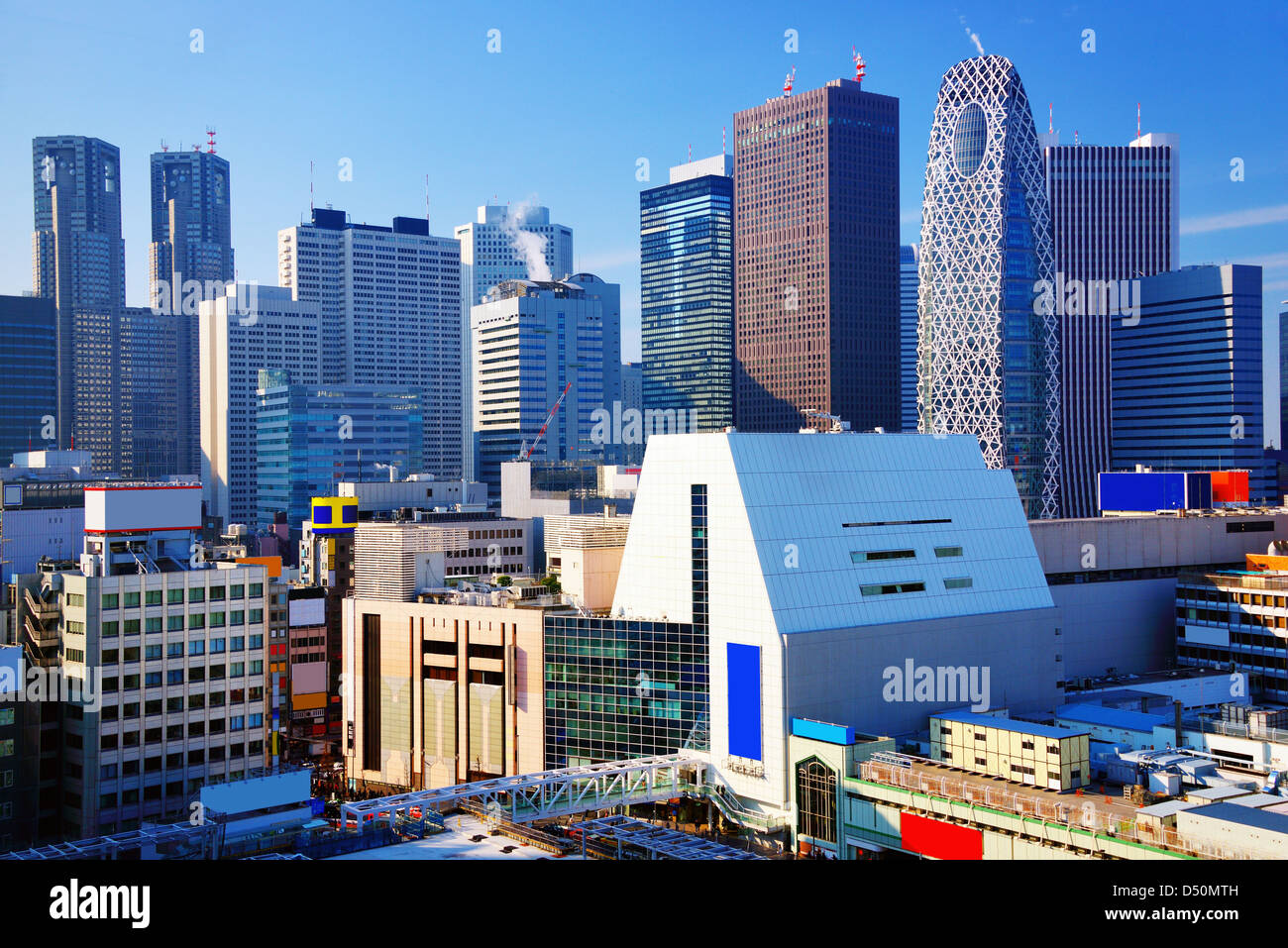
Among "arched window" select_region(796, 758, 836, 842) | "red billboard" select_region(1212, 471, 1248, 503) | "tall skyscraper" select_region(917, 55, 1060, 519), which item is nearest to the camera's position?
"arched window" select_region(796, 758, 836, 842)

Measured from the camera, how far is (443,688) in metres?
70.2

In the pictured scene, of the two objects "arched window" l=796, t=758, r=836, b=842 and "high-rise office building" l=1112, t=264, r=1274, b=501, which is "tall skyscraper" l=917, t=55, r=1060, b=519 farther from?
"arched window" l=796, t=758, r=836, b=842

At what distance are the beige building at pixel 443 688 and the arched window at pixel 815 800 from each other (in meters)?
17.0

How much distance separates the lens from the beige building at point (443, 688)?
65.8 metres

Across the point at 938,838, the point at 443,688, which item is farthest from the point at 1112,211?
the point at 938,838

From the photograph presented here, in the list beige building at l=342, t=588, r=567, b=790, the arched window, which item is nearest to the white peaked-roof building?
the arched window

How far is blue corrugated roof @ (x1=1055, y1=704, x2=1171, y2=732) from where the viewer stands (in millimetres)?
57156

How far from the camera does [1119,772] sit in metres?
48.4

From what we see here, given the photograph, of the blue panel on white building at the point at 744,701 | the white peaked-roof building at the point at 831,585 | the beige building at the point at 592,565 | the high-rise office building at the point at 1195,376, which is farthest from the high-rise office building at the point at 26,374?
the high-rise office building at the point at 1195,376

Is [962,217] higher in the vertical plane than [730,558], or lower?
higher

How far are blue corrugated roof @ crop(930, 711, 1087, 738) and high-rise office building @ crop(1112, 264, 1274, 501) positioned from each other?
117215 mm

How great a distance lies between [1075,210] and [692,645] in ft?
539

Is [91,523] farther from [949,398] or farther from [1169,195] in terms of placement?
[1169,195]
